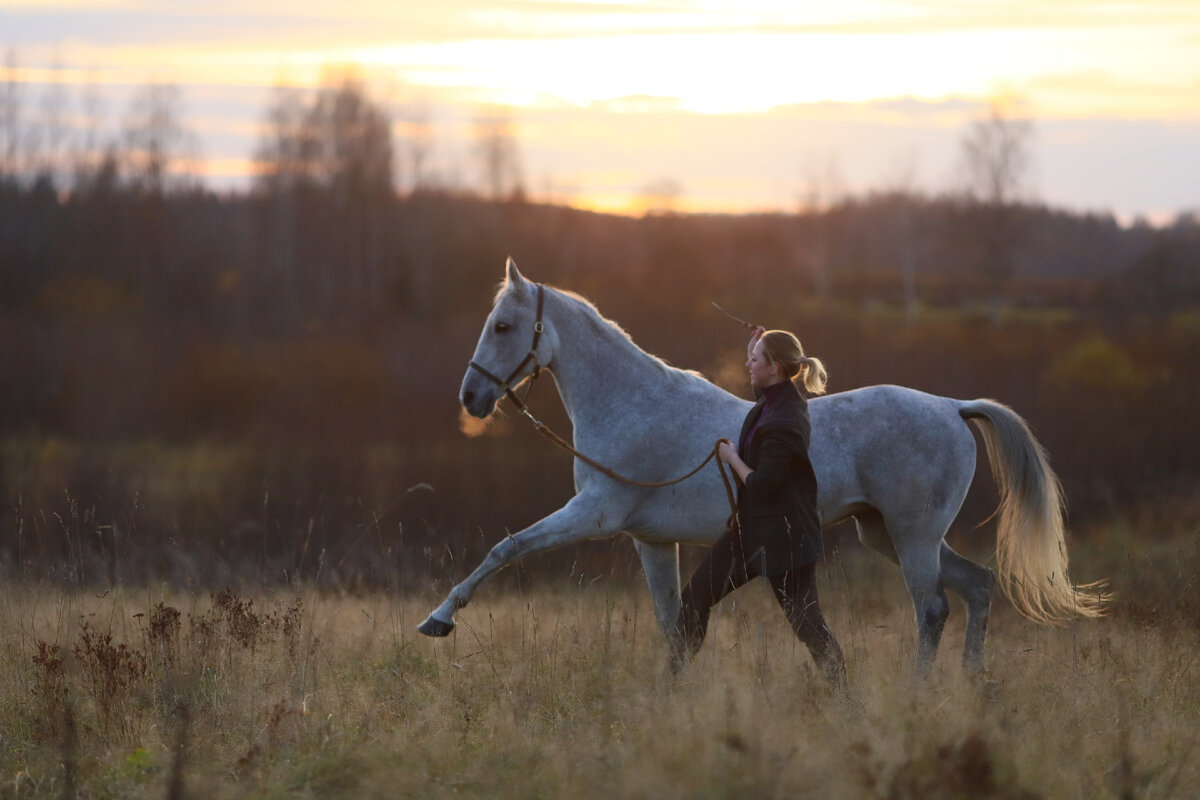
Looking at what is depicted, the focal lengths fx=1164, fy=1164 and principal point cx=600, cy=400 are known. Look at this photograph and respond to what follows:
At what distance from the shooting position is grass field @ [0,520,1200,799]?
396 cm

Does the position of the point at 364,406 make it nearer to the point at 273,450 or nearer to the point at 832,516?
the point at 273,450

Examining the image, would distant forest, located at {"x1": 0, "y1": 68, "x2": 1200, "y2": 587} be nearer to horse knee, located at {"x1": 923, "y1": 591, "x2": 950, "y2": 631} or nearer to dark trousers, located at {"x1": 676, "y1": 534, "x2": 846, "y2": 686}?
dark trousers, located at {"x1": 676, "y1": 534, "x2": 846, "y2": 686}

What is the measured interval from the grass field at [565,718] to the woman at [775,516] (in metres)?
0.17

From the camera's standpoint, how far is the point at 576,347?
5961mm

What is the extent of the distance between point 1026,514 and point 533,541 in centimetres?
271

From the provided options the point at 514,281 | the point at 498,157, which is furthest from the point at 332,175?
the point at 514,281

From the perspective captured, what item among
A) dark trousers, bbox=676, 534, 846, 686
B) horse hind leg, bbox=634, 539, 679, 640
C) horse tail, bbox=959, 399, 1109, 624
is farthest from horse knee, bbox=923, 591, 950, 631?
horse hind leg, bbox=634, 539, 679, 640

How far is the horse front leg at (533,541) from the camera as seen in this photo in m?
5.18

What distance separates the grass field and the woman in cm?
17

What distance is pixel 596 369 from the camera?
5941 millimetres

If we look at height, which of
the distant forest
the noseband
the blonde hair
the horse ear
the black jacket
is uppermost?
the horse ear

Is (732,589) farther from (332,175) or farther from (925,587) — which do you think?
(332,175)

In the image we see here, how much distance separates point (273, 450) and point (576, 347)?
17719 mm

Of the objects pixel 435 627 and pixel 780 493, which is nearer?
pixel 780 493
